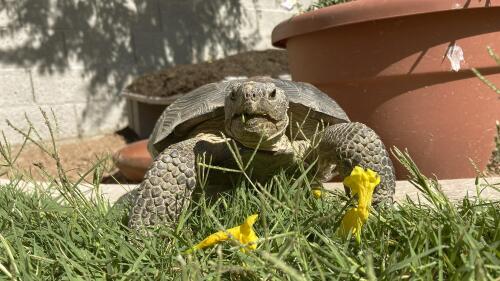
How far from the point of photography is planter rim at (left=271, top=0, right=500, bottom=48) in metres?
1.94

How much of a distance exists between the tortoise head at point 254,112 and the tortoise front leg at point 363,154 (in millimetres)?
184

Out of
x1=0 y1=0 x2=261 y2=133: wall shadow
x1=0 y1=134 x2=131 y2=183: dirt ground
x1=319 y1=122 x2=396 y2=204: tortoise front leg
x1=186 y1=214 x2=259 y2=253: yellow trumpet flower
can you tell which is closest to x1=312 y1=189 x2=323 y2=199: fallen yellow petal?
x1=319 y1=122 x2=396 y2=204: tortoise front leg

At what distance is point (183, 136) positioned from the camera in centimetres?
189

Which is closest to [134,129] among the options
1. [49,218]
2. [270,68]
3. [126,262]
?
[270,68]

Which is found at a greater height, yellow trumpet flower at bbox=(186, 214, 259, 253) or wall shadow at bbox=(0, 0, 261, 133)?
wall shadow at bbox=(0, 0, 261, 133)

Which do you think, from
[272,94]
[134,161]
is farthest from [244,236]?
[134,161]

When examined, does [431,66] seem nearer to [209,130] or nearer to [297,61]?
[297,61]

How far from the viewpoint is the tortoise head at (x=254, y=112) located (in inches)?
54.7

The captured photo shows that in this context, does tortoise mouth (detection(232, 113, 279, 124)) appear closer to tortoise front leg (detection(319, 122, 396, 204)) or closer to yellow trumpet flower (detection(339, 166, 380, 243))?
tortoise front leg (detection(319, 122, 396, 204))

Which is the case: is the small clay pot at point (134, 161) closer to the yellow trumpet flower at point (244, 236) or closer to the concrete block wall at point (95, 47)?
the concrete block wall at point (95, 47)

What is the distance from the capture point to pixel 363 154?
1.46m

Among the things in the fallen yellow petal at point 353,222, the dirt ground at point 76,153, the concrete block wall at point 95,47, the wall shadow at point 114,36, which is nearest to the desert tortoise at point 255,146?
the fallen yellow petal at point 353,222

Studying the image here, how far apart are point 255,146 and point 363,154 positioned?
30 cm

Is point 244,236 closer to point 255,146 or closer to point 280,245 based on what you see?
point 280,245
